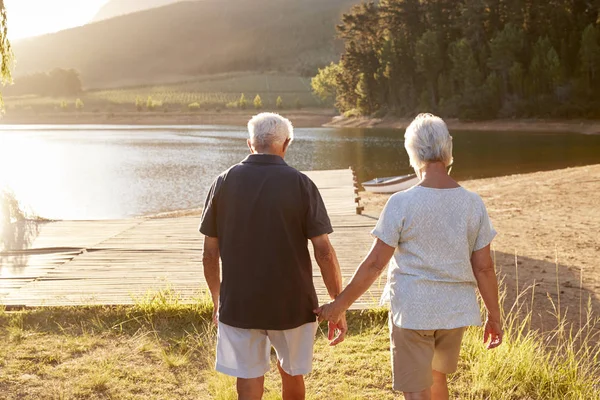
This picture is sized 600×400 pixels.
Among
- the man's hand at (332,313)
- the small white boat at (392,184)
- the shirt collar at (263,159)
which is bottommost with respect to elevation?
the small white boat at (392,184)

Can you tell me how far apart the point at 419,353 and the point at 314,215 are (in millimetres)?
833

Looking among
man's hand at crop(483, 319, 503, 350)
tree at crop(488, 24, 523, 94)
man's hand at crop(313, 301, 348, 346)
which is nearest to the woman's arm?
man's hand at crop(313, 301, 348, 346)

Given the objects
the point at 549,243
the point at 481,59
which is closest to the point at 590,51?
the point at 481,59

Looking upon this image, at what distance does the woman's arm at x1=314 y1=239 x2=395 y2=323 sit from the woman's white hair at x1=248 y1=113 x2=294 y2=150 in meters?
0.73

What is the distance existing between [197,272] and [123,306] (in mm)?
1518

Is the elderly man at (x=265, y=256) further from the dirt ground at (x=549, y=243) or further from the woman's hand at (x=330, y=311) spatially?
the dirt ground at (x=549, y=243)

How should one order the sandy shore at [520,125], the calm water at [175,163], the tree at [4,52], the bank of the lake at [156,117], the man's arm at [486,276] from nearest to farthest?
the man's arm at [486,276], the tree at [4,52], the calm water at [175,163], the sandy shore at [520,125], the bank of the lake at [156,117]

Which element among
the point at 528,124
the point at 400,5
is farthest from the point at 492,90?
the point at 400,5

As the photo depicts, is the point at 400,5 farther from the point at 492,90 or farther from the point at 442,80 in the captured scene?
the point at 492,90

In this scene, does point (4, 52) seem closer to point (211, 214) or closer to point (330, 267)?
point (211, 214)

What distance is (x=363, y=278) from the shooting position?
3135mm

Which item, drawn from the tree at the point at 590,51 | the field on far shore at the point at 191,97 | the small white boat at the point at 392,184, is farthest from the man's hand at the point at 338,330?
the field on far shore at the point at 191,97

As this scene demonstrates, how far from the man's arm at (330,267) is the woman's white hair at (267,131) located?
0.54 metres

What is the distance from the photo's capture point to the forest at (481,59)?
187 ft
